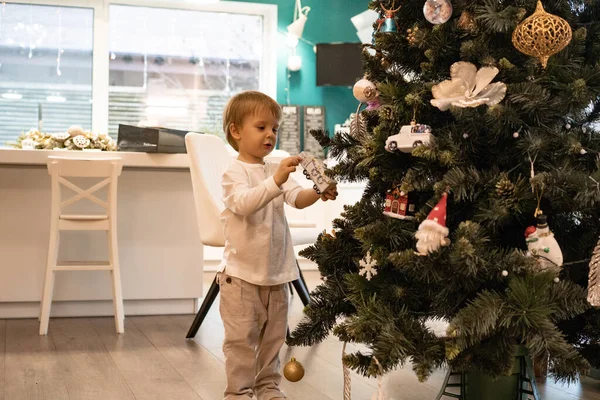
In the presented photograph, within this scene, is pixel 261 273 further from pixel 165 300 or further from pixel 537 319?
pixel 165 300

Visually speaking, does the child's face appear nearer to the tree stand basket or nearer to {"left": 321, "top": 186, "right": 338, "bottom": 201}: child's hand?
{"left": 321, "top": 186, "right": 338, "bottom": 201}: child's hand

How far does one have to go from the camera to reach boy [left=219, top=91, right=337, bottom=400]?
206 cm

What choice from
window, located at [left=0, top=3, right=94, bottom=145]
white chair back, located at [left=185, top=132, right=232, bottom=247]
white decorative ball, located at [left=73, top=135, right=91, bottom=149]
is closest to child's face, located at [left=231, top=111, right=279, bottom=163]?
white chair back, located at [left=185, top=132, right=232, bottom=247]

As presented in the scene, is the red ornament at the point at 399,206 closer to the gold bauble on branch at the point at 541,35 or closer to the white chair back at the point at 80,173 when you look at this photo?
the gold bauble on branch at the point at 541,35

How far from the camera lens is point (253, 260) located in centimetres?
206

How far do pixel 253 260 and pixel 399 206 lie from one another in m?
0.53

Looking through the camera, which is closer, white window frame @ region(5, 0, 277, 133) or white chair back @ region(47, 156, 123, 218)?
white chair back @ region(47, 156, 123, 218)

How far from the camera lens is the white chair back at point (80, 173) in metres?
3.46

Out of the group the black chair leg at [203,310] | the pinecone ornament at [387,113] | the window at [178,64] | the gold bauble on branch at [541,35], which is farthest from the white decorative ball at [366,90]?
the window at [178,64]

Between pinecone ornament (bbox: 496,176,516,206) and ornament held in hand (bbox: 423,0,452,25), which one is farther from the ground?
ornament held in hand (bbox: 423,0,452,25)

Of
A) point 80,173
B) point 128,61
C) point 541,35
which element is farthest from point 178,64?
point 541,35

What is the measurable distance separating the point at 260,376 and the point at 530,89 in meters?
1.07

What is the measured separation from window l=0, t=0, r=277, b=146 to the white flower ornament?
16.9ft

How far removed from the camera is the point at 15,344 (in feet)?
10.4
